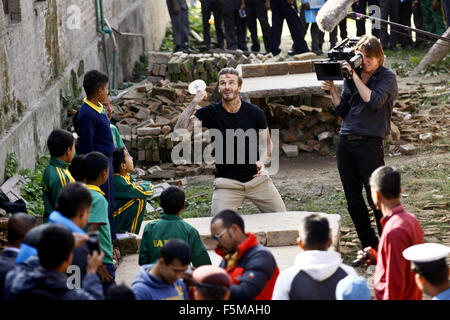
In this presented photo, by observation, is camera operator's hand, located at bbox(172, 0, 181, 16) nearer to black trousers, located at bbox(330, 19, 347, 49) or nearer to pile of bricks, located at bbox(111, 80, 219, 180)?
black trousers, located at bbox(330, 19, 347, 49)

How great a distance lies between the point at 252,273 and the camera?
14.1 feet

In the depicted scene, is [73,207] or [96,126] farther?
[96,126]

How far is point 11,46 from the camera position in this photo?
8.72 meters

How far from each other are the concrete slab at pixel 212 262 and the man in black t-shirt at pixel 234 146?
545mm

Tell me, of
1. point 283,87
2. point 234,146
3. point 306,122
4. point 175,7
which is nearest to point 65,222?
point 234,146

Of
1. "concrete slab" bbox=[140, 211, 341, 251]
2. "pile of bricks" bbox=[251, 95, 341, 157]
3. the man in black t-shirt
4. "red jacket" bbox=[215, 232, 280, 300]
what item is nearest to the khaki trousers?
the man in black t-shirt

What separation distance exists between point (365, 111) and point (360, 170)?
0.50 m

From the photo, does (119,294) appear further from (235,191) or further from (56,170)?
(235,191)

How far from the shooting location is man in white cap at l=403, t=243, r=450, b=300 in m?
3.89

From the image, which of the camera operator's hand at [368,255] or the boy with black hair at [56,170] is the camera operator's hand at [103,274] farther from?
the camera operator's hand at [368,255]

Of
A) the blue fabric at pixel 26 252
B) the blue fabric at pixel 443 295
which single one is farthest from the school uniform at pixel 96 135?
the blue fabric at pixel 443 295

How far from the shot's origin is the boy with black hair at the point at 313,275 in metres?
4.04
